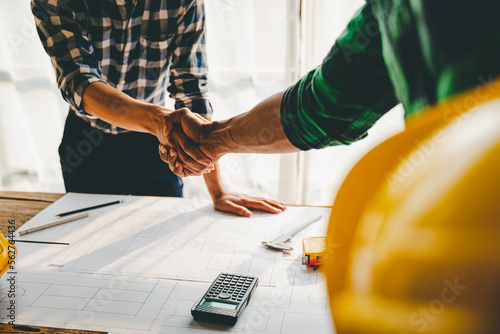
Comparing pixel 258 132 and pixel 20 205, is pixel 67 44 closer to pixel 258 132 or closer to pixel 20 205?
pixel 20 205

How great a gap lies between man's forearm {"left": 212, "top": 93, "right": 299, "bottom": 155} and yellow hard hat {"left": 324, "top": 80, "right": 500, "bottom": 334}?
71 cm

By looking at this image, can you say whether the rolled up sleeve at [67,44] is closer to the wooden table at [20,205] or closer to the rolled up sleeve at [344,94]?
the wooden table at [20,205]

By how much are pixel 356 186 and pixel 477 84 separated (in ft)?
0.34

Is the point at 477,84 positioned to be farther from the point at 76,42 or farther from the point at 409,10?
the point at 76,42

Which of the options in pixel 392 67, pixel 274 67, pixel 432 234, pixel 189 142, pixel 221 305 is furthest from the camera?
pixel 274 67

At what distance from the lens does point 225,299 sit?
0.67 meters

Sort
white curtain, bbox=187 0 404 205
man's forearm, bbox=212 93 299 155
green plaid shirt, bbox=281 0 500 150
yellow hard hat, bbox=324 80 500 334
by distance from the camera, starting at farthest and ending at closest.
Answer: white curtain, bbox=187 0 404 205
man's forearm, bbox=212 93 299 155
green plaid shirt, bbox=281 0 500 150
yellow hard hat, bbox=324 80 500 334

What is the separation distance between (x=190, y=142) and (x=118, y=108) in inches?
9.0

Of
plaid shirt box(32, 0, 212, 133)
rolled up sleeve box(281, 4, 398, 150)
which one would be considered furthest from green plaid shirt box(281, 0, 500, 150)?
plaid shirt box(32, 0, 212, 133)

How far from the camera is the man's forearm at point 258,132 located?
0.92 m

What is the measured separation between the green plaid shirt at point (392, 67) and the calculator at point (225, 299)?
30cm

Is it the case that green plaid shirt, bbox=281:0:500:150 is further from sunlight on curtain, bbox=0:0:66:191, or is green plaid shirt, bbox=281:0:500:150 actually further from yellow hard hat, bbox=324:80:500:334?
sunlight on curtain, bbox=0:0:66:191

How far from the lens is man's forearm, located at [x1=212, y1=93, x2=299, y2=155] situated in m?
0.92

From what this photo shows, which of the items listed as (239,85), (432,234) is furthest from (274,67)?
(432,234)
